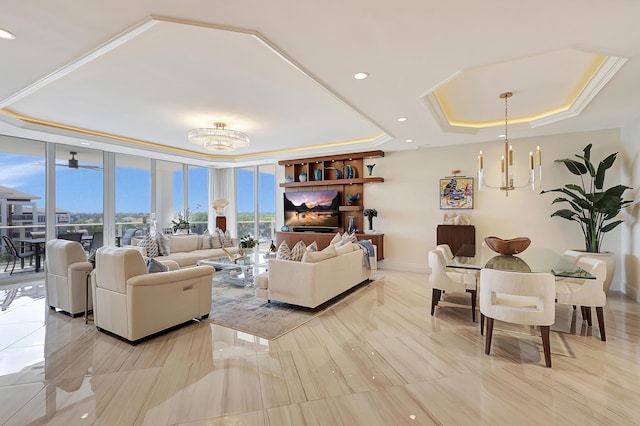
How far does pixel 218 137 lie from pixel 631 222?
665cm

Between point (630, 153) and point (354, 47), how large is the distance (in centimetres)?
505

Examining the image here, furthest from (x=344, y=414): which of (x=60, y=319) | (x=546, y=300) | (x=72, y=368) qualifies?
(x=60, y=319)

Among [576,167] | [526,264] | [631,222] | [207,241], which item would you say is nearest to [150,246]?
[207,241]

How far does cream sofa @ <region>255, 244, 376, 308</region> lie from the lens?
3832mm

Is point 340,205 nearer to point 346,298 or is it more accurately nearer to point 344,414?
point 346,298

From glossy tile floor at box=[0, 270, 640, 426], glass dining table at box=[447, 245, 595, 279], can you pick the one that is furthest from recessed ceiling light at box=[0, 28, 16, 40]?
glass dining table at box=[447, 245, 595, 279]

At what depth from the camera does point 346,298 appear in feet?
14.9

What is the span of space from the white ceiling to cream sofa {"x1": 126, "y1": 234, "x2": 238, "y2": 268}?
94.1 inches

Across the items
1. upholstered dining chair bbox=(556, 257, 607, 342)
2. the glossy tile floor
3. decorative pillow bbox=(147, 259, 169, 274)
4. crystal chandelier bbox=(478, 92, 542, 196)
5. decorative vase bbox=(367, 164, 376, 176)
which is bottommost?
the glossy tile floor

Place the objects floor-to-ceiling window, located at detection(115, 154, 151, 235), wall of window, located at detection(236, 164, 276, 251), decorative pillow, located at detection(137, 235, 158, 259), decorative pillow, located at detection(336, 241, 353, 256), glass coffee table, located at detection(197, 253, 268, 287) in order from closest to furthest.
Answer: decorative pillow, located at detection(336, 241, 353, 256) → glass coffee table, located at detection(197, 253, 268, 287) → decorative pillow, located at detection(137, 235, 158, 259) → floor-to-ceiling window, located at detection(115, 154, 151, 235) → wall of window, located at detection(236, 164, 276, 251)

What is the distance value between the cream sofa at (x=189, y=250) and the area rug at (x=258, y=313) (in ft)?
4.84

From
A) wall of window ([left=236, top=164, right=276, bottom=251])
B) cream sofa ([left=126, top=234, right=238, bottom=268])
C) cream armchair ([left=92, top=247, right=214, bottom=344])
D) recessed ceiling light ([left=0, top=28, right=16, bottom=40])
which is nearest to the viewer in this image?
recessed ceiling light ([left=0, top=28, right=16, bottom=40])

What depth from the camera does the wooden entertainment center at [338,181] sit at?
7.04m

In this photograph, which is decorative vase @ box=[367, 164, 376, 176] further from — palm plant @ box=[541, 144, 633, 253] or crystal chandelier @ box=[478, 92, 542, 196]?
palm plant @ box=[541, 144, 633, 253]
